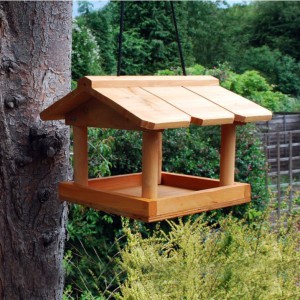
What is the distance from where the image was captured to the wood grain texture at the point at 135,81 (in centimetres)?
Answer: 204

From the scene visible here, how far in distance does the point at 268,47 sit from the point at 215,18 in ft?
7.89

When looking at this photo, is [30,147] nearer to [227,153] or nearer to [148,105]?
[148,105]

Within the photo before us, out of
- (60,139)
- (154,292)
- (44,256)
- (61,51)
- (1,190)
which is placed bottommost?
(154,292)

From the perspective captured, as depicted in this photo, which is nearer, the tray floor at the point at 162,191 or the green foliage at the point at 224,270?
the tray floor at the point at 162,191

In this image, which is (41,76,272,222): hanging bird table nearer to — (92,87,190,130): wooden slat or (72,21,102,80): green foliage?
(92,87,190,130): wooden slat

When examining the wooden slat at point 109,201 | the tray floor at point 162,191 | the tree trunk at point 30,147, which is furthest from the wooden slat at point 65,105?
the tray floor at point 162,191

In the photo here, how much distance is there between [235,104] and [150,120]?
1.62 feet

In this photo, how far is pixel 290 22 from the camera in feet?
74.3

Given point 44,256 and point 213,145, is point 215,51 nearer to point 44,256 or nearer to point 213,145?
Result: point 213,145

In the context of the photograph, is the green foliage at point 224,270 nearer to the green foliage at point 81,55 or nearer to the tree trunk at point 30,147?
the tree trunk at point 30,147

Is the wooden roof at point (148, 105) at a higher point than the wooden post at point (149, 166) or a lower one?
higher

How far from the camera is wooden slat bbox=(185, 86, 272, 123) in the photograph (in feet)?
7.20

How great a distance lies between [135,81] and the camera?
2123 millimetres

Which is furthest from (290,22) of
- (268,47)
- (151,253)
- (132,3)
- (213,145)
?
(151,253)
